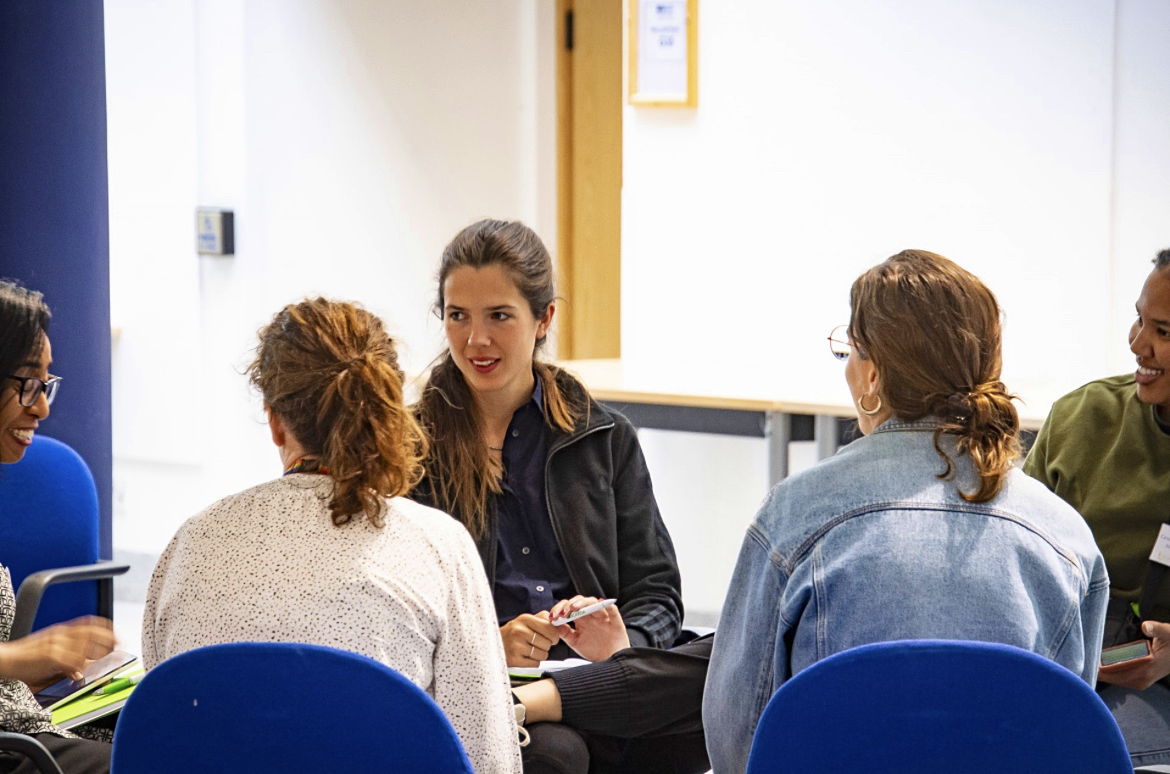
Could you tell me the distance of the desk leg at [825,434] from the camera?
3818mm

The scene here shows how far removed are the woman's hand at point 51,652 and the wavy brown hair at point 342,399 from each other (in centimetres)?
51

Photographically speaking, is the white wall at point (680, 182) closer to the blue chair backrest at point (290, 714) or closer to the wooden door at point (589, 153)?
the wooden door at point (589, 153)

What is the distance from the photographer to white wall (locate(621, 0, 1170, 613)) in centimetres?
A: 394

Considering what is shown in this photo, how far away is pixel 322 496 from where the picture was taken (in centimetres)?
165

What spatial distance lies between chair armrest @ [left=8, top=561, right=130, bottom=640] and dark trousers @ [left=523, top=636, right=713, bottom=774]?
960 millimetres

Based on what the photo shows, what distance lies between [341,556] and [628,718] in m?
0.67

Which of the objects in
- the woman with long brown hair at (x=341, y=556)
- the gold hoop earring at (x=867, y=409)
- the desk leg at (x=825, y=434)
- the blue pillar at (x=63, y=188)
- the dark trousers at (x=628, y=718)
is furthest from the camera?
the desk leg at (x=825, y=434)

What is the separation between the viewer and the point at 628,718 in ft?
6.81

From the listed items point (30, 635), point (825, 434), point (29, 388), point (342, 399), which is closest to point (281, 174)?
point (825, 434)

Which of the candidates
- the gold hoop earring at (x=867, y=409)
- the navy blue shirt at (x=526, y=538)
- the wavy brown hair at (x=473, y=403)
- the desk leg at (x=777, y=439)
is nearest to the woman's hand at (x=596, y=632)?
the navy blue shirt at (x=526, y=538)

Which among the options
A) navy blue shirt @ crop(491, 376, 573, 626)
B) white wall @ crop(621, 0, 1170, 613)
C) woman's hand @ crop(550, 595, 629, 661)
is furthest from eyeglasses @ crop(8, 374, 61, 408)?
white wall @ crop(621, 0, 1170, 613)

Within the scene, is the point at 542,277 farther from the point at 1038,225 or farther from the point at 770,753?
the point at 1038,225

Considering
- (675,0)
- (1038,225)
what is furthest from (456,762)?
(675,0)

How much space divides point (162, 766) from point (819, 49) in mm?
3441
